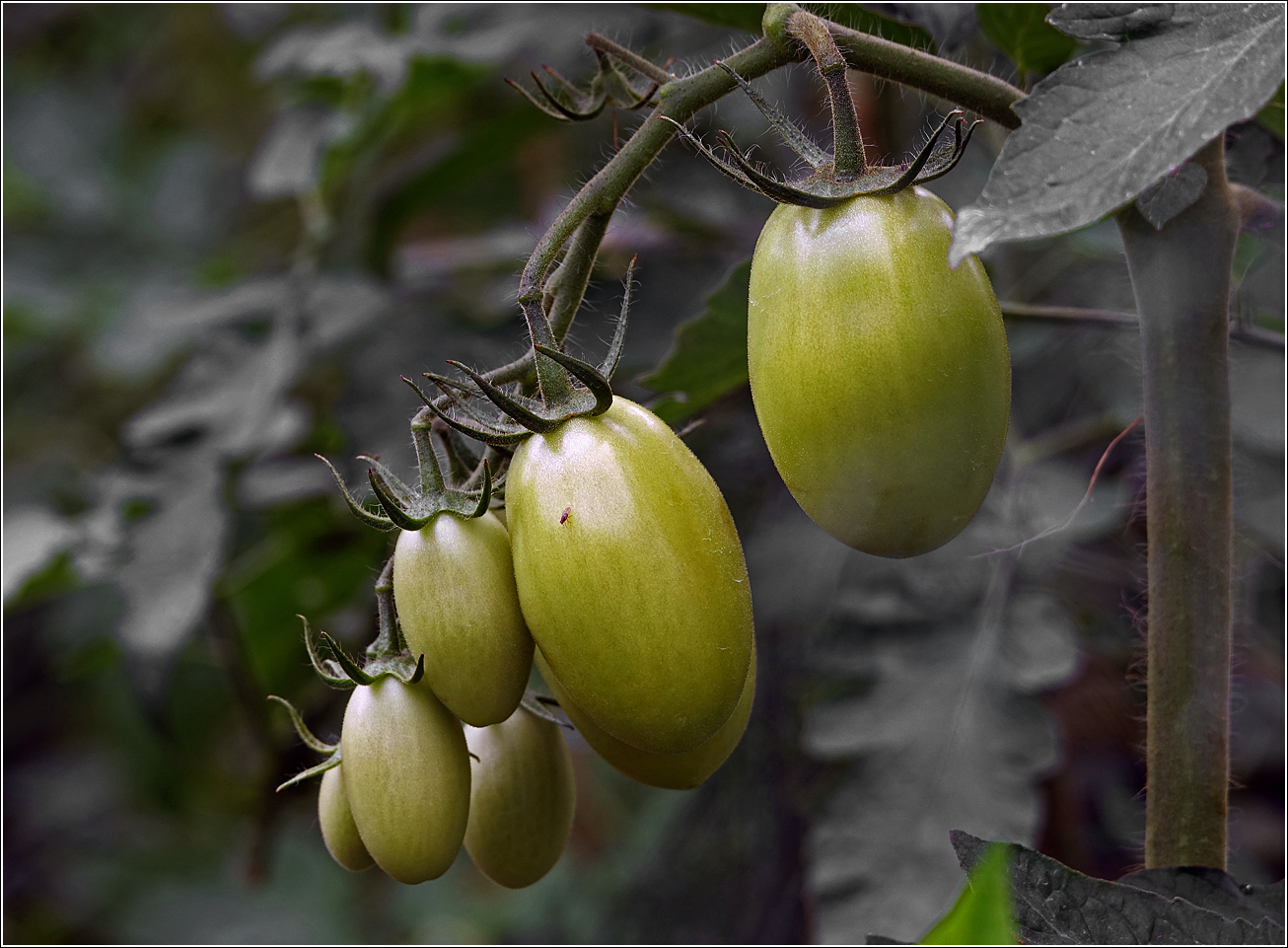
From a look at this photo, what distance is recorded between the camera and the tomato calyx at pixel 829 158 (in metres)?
0.38

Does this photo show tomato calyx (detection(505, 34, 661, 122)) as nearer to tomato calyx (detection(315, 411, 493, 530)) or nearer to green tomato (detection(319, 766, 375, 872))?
tomato calyx (detection(315, 411, 493, 530))

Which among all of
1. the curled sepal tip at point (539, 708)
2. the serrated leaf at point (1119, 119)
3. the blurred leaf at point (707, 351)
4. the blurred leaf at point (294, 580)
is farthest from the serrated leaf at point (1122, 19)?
the blurred leaf at point (294, 580)

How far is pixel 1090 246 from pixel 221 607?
0.78m

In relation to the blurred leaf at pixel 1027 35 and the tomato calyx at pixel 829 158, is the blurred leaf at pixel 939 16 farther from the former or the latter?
the tomato calyx at pixel 829 158

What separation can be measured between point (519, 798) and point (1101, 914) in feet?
0.75

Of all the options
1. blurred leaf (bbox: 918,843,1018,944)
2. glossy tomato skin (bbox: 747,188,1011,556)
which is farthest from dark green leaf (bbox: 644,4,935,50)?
blurred leaf (bbox: 918,843,1018,944)

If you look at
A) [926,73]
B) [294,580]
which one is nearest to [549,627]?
[926,73]

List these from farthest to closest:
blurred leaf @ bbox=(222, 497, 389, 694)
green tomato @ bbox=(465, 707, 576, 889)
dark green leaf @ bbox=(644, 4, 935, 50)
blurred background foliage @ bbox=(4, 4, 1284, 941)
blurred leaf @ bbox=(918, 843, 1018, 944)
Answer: blurred leaf @ bbox=(222, 497, 389, 694) < blurred background foliage @ bbox=(4, 4, 1284, 941) < dark green leaf @ bbox=(644, 4, 935, 50) < green tomato @ bbox=(465, 707, 576, 889) < blurred leaf @ bbox=(918, 843, 1018, 944)

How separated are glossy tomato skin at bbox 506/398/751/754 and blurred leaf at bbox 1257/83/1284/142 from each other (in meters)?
0.29

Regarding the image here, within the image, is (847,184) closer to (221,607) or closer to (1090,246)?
(1090,246)

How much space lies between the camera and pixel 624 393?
34.7 inches

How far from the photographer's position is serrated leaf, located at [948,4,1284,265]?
1.03ft

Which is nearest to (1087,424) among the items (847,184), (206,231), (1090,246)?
(1090,246)

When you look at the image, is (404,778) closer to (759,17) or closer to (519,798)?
(519,798)
